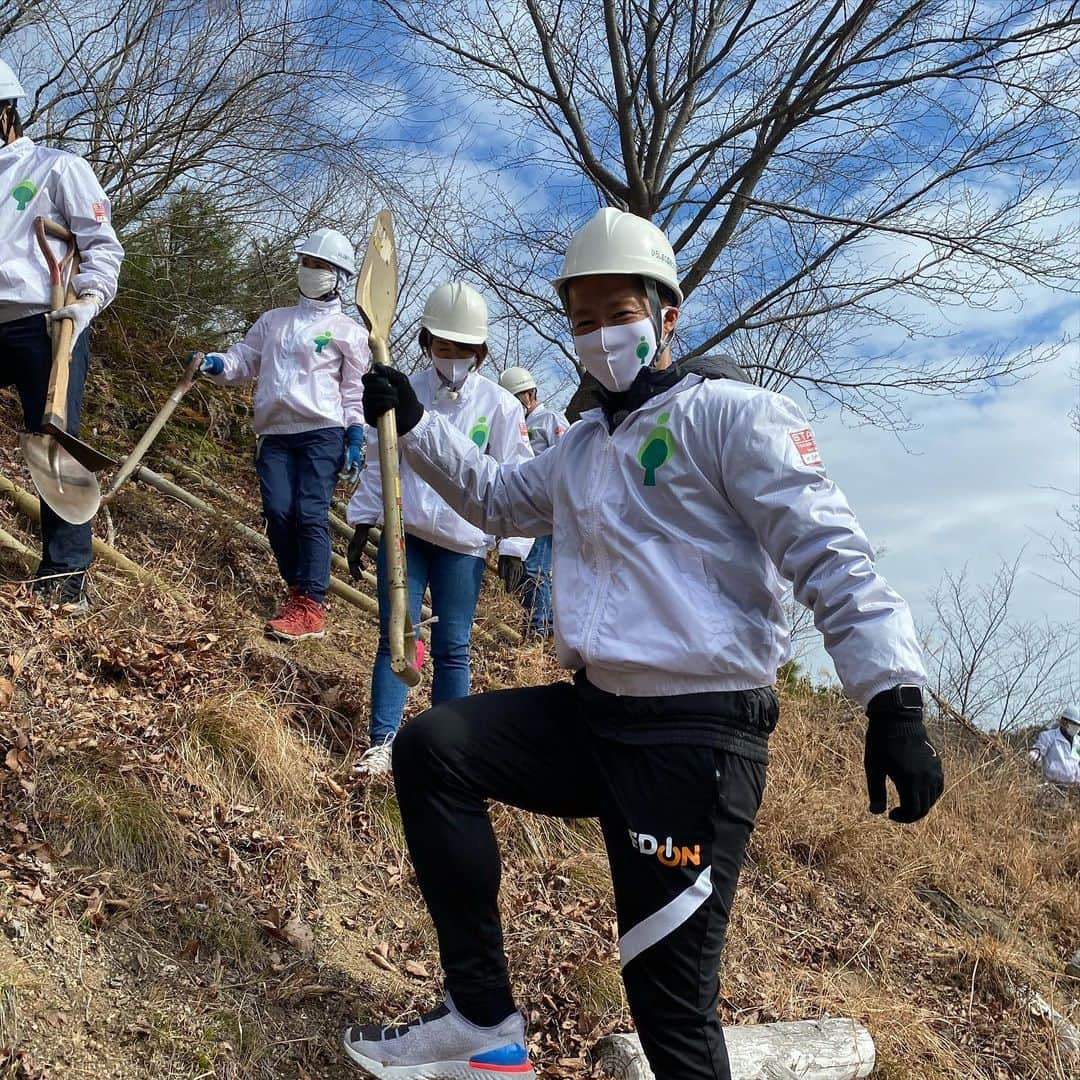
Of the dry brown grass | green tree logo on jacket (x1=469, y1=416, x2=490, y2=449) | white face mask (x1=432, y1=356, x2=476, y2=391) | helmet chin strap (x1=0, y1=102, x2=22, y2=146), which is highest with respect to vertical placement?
helmet chin strap (x1=0, y1=102, x2=22, y2=146)

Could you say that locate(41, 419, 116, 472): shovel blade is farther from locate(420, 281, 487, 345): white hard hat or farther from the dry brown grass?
locate(420, 281, 487, 345): white hard hat

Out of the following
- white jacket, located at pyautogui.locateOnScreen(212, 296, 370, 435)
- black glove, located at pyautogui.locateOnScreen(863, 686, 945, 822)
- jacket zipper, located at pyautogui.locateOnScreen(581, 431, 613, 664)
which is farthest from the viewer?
white jacket, located at pyautogui.locateOnScreen(212, 296, 370, 435)

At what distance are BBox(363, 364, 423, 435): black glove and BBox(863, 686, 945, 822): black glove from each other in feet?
5.20

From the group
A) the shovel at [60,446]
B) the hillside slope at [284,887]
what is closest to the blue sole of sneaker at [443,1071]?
the hillside slope at [284,887]

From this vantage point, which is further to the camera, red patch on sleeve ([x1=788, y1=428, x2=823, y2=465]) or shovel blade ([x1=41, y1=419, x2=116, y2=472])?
shovel blade ([x1=41, y1=419, x2=116, y2=472])

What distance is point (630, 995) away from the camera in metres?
2.51

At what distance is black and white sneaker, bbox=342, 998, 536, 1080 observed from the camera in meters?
2.80

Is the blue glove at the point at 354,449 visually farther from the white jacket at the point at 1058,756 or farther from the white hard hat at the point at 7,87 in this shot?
the white jacket at the point at 1058,756

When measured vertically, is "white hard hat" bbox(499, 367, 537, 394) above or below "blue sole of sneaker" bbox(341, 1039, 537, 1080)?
above

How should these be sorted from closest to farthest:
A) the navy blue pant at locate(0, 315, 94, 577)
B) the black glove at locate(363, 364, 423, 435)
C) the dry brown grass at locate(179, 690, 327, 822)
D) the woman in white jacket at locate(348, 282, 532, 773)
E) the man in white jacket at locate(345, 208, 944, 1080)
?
the man in white jacket at locate(345, 208, 944, 1080) < the black glove at locate(363, 364, 423, 435) < the dry brown grass at locate(179, 690, 327, 822) < the woman in white jacket at locate(348, 282, 532, 773) < the navy blue pant at locate(0, 315, 94, 577)

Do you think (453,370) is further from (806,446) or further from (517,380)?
(517,380)

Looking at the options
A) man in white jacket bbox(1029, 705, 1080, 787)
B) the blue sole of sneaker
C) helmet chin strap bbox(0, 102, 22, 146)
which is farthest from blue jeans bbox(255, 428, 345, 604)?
man in white jacket bbox(1029, 705, 1080, 787)

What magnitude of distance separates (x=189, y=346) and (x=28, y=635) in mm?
4893

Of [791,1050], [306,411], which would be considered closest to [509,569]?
[306,411]
